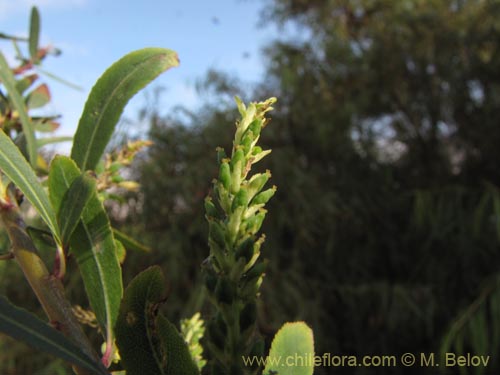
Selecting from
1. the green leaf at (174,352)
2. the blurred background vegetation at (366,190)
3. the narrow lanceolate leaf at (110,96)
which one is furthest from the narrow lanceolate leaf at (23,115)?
the blurred background vegetation at (366,190)

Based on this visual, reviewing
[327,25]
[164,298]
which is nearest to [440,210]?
[327,25]

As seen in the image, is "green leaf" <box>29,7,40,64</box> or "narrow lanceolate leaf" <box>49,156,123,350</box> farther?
"green leaf" <box>29,7,40,64</box>

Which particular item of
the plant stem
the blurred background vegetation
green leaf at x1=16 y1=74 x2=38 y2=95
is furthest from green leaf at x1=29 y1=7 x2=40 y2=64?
the blurred background vegetation

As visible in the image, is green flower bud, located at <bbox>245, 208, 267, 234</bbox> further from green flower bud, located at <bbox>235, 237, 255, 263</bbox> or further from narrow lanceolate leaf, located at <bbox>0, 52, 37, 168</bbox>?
narrow lanceolate leaf, located at <bbox>0, 52, 37, 168</bbox>

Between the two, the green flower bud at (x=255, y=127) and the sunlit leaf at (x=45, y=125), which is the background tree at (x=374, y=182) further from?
the green flower bud at (x=255, y=127)

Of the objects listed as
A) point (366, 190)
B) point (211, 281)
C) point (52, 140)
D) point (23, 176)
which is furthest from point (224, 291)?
point (366, 190)
